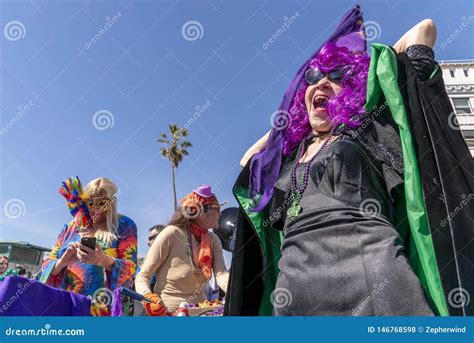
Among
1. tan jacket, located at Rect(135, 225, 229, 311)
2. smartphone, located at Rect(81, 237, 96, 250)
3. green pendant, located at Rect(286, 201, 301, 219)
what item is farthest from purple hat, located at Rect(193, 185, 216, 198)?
green pendant, located at Rect(286, 201, 301, 219)

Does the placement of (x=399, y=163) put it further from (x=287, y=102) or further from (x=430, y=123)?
(x=287, y=102)

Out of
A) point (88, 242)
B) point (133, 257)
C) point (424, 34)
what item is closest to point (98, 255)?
point (88, 242)

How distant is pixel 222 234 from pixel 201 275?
4233mm

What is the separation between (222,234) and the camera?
7246mm

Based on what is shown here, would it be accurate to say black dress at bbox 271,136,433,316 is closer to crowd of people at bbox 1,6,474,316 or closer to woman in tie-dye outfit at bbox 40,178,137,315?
crowd of people at bbox 1,6,474,316

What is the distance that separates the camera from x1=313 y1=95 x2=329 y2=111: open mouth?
1.90 m

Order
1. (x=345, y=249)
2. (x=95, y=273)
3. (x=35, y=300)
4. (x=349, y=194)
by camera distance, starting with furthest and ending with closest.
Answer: (x=95, y=273) < (x=35, y=300) < (x=349, y=194) < (x=345, y=249)

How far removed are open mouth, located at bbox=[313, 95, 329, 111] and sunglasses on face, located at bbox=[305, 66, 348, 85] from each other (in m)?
0.10

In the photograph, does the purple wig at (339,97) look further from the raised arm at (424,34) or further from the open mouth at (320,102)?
the raised arm at (424,34)

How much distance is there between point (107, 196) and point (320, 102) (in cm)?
182

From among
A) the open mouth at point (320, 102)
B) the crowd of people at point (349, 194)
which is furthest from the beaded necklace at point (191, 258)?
the open mouth at point (320, 102)

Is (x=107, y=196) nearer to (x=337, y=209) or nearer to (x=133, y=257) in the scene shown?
(x=133, y=257)

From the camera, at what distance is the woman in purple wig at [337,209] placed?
1295mm

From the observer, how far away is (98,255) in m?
2.50
